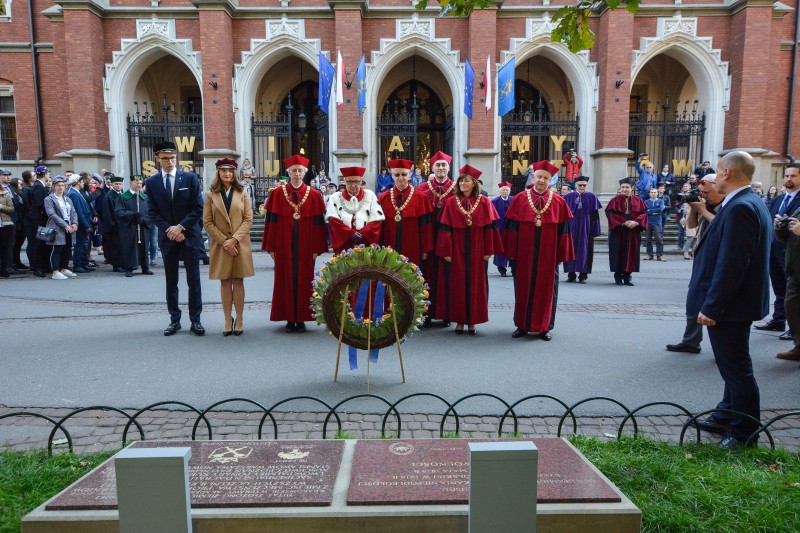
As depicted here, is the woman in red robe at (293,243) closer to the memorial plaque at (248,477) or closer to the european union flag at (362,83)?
the memorial plaque at (248,477)

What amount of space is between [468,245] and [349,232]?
5.24ft

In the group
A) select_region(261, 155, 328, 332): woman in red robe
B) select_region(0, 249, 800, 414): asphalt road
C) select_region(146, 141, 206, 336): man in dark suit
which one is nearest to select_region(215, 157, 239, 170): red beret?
select_region(146, 141, 206, 336): man in dark suit

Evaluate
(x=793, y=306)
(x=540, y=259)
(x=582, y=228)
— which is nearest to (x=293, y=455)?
(x=540, y=259)

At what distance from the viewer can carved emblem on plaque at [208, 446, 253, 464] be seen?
289 cm

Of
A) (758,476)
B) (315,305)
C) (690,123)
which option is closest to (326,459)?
(315,305)

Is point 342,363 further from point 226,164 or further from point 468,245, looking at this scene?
point 226,164

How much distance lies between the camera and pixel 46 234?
11234 millimetres

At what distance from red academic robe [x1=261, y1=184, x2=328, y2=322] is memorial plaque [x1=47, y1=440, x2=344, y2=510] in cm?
401

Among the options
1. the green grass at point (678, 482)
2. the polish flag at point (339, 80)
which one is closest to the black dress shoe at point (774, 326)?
the green grass at point (678, 482)

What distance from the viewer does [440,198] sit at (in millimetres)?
7504

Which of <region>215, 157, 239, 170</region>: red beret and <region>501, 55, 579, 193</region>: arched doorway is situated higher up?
<region>501, 55, 579, 193</region>: arched doorway

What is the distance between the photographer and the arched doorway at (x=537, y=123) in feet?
66.8

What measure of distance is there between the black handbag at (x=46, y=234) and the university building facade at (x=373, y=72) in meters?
8.46

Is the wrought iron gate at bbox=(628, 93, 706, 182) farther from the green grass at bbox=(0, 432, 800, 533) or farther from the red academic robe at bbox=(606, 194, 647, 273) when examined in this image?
the green grass at bbox=(0, 432, 800, 533)
